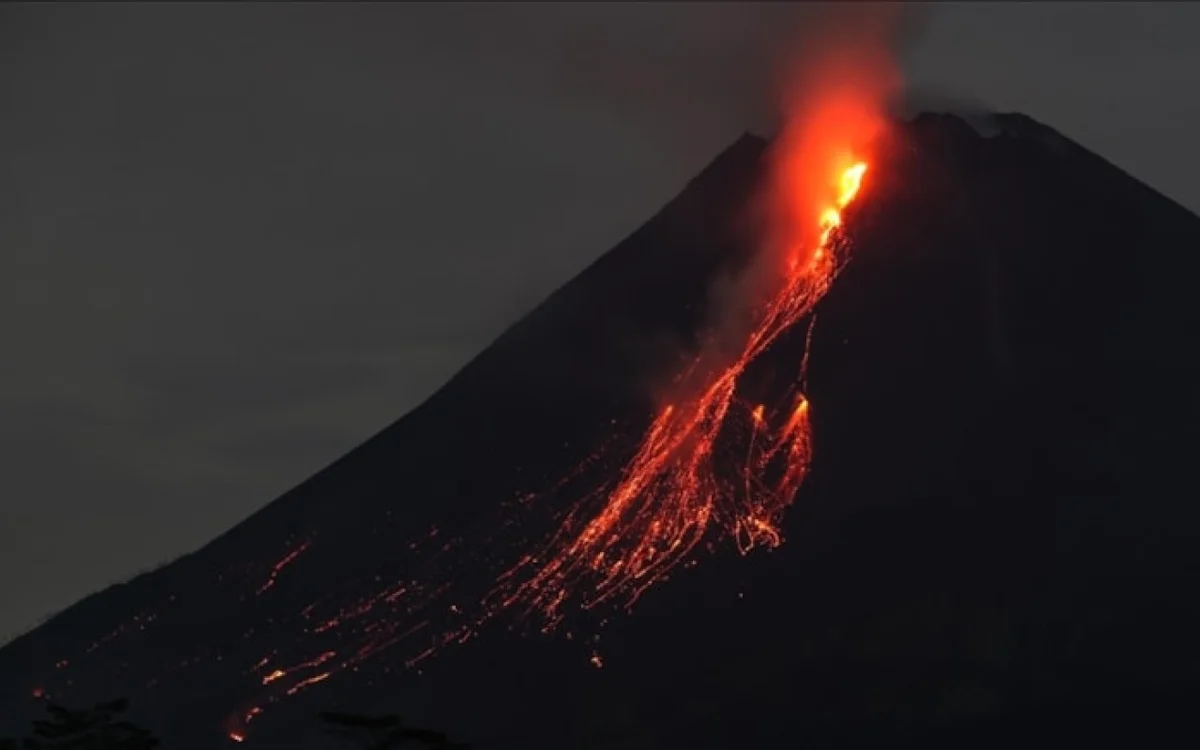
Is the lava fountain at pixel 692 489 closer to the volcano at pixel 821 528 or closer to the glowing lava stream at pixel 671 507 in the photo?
the glowing lava stream at pixel 671 507

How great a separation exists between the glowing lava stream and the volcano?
0.83m

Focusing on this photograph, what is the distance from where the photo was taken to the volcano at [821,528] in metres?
79.9

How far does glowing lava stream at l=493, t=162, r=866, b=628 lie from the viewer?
88438mm

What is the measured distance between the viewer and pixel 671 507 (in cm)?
9106

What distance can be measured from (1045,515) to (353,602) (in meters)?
26.6

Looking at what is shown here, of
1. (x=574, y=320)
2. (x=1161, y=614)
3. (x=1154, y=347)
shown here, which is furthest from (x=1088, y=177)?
(x=1161, y=614)

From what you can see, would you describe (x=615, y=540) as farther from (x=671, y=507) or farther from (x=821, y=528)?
(x=821, y=528)

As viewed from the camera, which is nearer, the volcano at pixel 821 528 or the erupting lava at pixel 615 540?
the volcano at pixel 821 528

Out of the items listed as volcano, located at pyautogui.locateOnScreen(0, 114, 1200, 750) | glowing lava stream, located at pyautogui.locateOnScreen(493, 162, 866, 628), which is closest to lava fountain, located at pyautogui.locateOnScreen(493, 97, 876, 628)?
glowing lava stream, located at pyautogui.locateOnScreen(493, 162, 866, 628)

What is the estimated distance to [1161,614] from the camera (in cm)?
8050

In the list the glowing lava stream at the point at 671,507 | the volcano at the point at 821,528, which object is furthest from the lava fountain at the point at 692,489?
the volcano at the point at 821,528

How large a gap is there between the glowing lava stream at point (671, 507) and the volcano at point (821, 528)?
2.74ft

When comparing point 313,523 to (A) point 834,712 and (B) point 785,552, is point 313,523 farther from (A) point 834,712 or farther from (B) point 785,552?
(A) point 834,712

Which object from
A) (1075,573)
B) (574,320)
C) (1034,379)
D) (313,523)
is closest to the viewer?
(1075,573)
